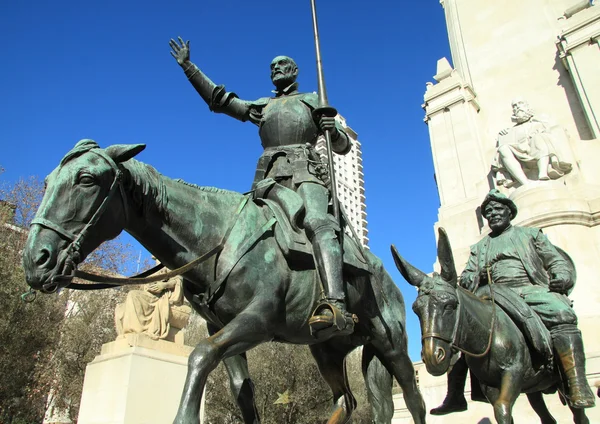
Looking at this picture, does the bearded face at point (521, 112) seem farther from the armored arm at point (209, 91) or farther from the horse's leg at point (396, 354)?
the armored arm at point (209, 91)

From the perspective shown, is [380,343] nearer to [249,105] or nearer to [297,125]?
[297,125]

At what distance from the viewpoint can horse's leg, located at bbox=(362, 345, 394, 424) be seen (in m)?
4.81

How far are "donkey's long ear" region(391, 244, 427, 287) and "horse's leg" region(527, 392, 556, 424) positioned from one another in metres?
2.44

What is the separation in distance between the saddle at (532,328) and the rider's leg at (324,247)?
7.62ft

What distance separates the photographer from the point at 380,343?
4.74 m

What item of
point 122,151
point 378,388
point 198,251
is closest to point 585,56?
point 378,388

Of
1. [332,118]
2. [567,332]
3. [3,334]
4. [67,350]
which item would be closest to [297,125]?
[332,118]

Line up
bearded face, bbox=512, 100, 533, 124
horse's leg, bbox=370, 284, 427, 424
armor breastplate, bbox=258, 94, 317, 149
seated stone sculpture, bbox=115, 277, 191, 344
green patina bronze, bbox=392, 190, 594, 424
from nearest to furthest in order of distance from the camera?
green patina bronze, bbox=392, 190, 594, 424 → horse's leg, bbox=370, 284, 427, 424 → armor breastplate, bbox=258, 94, 317, 149 → seated stone sculpture, bbox=115, 277, 191, 344 → bearded face, bbox=512, 100, 533, 124

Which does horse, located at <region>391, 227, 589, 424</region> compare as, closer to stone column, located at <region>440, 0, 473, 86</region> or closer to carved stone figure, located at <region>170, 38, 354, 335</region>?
carved stone figure, located at <region>170, 38, 354, 335</region>

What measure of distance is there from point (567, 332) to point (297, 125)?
139 inches

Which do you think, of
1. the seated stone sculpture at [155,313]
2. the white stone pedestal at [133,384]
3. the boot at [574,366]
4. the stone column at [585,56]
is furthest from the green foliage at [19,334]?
the stone column at [585,56]

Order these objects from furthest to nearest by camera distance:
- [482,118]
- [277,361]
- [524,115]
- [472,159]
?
1. [277,361]
2. [482,118]
3. [472,159]
4. [524,115]

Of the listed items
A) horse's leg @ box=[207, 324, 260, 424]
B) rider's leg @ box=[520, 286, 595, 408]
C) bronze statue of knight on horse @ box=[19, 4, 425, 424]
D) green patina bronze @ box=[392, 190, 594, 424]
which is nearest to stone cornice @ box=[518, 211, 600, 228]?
green patina bronze @ box=[392, 190, 594, 424]

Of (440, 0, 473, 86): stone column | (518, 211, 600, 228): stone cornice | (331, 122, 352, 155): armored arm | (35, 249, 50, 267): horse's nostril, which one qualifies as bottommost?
(35, 249, 50, 267): horse's nostril
